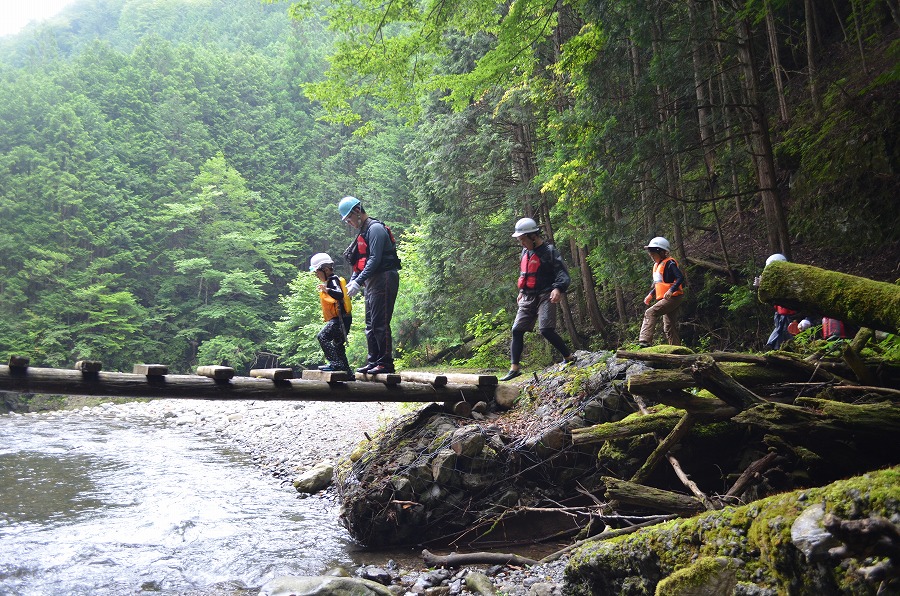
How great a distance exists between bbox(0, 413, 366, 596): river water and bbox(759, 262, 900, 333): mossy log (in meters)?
4.81

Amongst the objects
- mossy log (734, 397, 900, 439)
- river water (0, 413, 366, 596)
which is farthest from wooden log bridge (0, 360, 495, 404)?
mossy log (734, 397, 900, 439)

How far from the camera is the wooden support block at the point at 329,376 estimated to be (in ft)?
25.2

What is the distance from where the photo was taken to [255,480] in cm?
1077

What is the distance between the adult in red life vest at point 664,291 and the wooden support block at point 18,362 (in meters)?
7.15

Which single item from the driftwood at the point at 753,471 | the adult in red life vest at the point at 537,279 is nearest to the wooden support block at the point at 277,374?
the adult in red life vest at the point at 537,279

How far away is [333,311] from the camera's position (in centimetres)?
852

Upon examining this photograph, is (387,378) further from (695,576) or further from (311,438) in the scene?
(311,438)

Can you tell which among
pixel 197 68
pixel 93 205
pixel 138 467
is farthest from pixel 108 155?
pixel 138 467

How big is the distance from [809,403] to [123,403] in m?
28.1

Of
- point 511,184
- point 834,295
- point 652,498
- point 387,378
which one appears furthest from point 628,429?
point 511,184

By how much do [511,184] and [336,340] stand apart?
8.20 metres

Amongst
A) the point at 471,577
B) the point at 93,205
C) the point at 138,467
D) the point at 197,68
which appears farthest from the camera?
the point at 197,68

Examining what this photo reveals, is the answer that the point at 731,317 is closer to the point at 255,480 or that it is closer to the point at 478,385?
the point at 478,385

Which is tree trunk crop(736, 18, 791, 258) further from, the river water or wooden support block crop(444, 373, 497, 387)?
the river water
